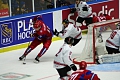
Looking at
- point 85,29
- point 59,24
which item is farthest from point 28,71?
point 85,29

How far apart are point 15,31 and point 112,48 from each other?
3390mm

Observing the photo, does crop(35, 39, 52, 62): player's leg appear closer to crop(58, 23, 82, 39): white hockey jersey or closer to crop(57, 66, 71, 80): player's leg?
crop(58, 23, 82, 39): white hockey jersey

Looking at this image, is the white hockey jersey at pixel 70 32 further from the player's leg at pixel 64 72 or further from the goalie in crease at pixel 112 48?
the player's leg at pixel 64 72

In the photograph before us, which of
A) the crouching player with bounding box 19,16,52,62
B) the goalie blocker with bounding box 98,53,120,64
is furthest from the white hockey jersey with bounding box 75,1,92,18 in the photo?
the goalie blocker with bounding box 98,53,120,64

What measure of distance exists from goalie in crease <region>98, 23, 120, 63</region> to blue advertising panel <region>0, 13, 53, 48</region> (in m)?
3.21

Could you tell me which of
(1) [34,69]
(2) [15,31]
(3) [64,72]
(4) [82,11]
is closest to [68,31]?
(1) [34,69]

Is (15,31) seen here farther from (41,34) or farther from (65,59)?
(65,59)

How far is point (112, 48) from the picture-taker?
477 inches

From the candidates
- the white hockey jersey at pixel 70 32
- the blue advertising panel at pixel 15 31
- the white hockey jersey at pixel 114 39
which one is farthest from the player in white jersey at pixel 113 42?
the blue advertising panel at pixel 15 31

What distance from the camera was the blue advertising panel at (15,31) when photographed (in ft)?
45.4

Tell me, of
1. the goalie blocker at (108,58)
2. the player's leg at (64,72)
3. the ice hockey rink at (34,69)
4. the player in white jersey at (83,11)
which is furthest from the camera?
the player in white jersey at (83,11)

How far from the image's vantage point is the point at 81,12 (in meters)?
16.3

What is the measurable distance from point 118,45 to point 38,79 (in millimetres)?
2523

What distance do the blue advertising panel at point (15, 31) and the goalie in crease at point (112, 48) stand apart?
10.5 feet
